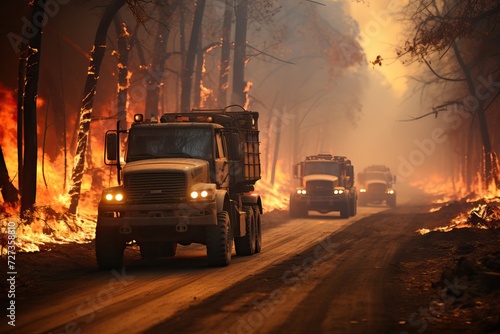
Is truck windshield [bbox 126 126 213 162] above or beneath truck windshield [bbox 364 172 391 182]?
beneath

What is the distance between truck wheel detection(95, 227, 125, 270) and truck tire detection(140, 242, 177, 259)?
2.86 m

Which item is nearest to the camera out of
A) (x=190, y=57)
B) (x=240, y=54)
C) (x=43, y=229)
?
(x=43, y=229)

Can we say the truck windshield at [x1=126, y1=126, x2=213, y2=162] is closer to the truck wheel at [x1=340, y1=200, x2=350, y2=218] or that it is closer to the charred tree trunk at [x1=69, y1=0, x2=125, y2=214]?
the charred tree trunk at [x1=69, y1=0, x2=125, y2=214]

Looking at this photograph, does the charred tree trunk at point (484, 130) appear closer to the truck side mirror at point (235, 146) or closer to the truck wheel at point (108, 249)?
the truck side mirror at point (235, 146)

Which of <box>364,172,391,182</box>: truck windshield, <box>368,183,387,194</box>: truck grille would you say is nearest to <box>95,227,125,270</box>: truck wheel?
<box>368,183,387,194</box>: truck grille

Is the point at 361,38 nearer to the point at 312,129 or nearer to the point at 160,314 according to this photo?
the point at 312,129

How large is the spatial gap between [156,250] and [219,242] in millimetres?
3716

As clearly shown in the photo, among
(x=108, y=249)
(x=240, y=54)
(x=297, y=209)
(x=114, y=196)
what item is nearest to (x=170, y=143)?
(x=114, y=196)

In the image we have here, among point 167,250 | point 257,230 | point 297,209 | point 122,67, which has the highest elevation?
point 122,67

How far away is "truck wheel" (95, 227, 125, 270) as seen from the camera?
1723 centimetres

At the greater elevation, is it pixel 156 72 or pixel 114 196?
pixel 156 72

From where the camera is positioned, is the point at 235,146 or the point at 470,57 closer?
the point at 235,146

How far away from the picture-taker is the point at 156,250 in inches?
815

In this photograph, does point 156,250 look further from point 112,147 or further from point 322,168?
point 322,168
